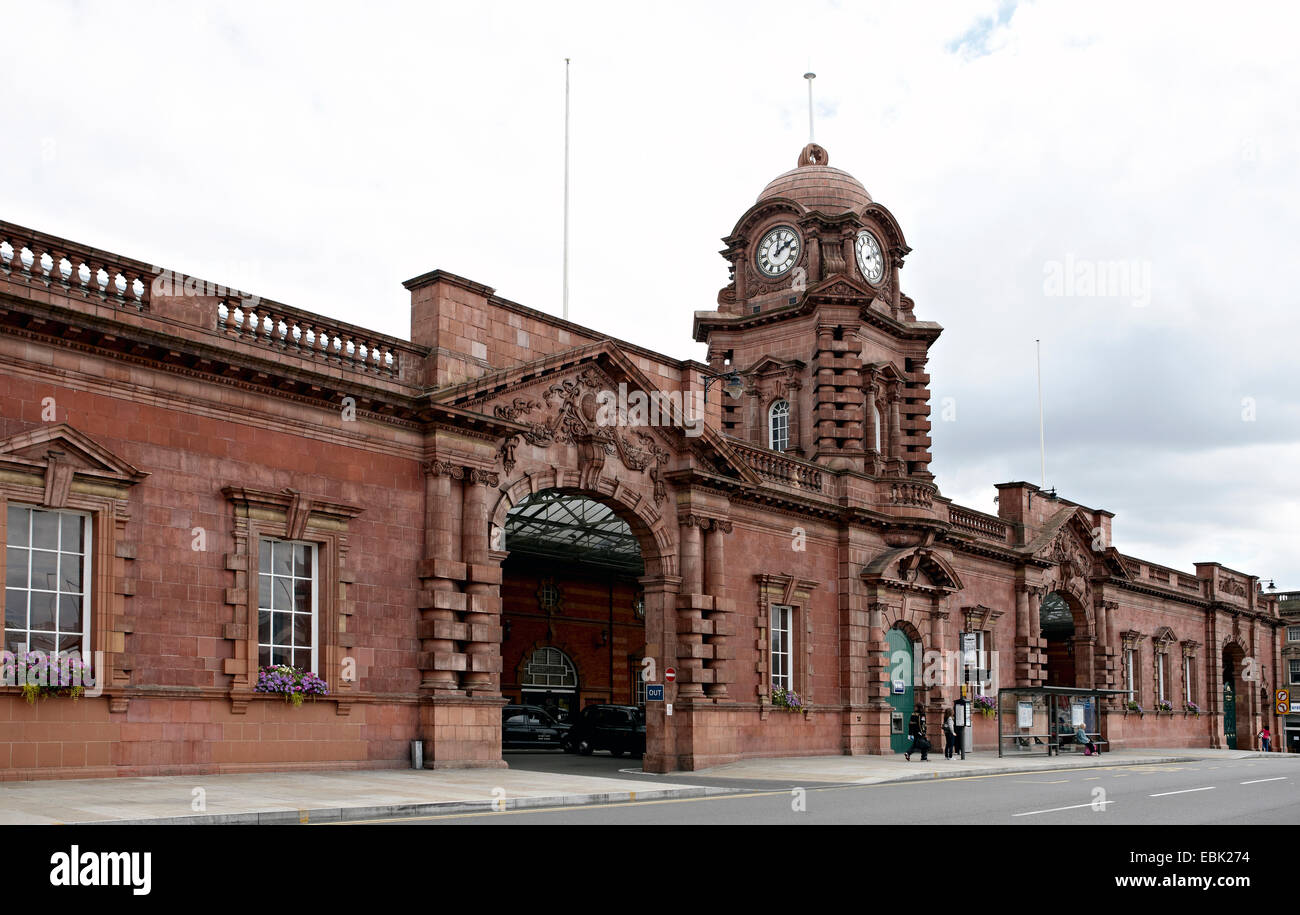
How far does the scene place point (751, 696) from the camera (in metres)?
32.7

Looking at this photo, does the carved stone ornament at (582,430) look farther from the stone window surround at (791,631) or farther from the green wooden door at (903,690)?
the green wooden door at (903,690)

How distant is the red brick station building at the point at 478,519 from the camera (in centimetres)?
1958

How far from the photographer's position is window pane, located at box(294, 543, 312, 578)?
22766 millimetres

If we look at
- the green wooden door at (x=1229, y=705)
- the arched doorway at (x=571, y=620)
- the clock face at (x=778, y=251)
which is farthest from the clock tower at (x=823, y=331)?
the green wooden door at (x=1229, y=705)

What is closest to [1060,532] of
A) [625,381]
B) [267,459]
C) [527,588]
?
[527,588]

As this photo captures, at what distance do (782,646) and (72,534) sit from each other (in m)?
19.6

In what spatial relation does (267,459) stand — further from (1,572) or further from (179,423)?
(1,572)

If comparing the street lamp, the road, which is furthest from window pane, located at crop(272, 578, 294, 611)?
the street lamp

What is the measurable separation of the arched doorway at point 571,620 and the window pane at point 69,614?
64.8 ft

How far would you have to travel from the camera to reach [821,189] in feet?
138

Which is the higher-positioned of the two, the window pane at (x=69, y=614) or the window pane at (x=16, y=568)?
the window pane at (x=16, y=568)

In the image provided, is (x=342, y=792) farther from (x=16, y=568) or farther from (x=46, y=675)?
(x=16, y=568)

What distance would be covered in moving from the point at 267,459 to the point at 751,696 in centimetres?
1498

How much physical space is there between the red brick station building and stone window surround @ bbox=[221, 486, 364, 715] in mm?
53
